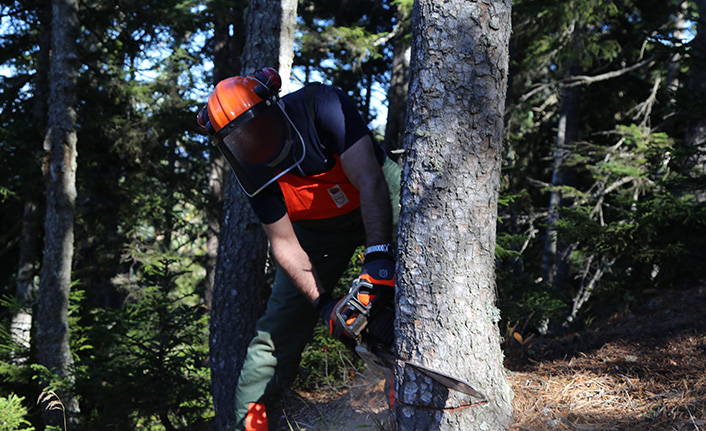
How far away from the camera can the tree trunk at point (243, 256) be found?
421 centimetres

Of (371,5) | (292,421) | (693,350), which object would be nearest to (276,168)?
(292,421)

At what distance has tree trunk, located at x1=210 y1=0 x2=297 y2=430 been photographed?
13.8ft

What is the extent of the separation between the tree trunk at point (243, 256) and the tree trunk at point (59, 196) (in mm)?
4768

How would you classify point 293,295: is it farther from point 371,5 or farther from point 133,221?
point 371,5

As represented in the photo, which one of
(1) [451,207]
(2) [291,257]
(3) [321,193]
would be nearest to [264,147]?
(3) [321,193]

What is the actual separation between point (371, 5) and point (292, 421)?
45.7 feet

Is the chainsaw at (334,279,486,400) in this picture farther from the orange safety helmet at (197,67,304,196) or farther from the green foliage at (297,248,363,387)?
the green foliage at (297,248,363,387)

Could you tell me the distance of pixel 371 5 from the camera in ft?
49.2

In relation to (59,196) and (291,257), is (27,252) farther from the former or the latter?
(291,257)

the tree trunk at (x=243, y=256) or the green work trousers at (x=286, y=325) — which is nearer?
the green work trousers at (x=286, y=325)

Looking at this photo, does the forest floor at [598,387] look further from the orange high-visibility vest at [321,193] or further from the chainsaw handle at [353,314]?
the orange high-visibility vest at [321,193]

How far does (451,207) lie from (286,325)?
1529 millimetres

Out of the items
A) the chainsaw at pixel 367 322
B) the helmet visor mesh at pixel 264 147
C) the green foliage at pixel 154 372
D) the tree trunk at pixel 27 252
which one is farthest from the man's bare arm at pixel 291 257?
the tree trunk at pixel 27 252

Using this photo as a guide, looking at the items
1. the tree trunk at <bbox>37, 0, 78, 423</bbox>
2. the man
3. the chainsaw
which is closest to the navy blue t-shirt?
the man
